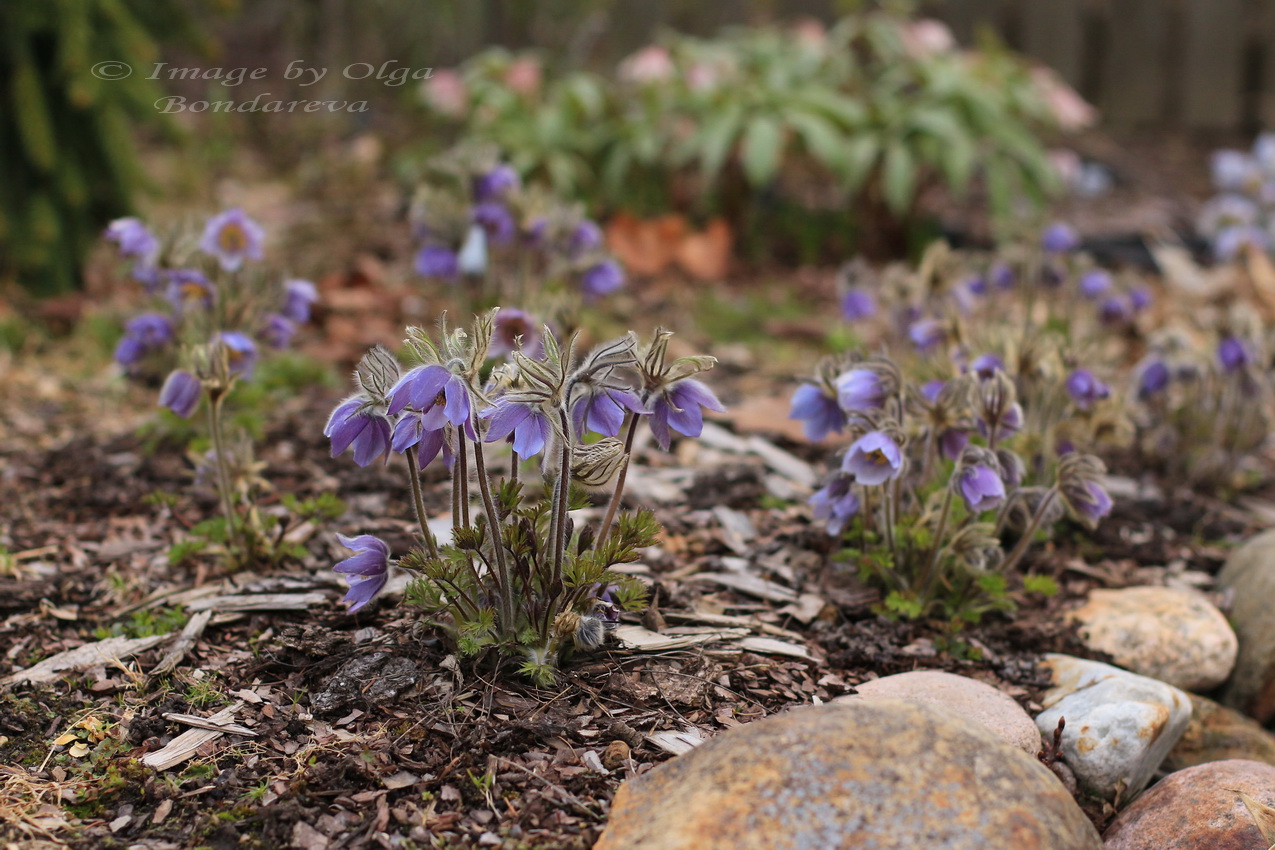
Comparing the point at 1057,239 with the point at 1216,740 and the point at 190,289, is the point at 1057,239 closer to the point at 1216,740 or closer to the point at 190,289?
the point at 1216,740

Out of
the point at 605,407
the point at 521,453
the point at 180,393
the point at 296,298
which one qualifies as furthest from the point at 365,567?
the point at 296,298

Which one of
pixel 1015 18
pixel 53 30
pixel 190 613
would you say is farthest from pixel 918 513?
pixel 1015 18

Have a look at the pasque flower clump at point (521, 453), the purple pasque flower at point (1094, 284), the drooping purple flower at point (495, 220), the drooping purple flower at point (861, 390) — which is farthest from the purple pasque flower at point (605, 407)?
the purple pasque flower at point (1094, 284)

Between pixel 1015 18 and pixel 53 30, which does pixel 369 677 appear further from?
pixel 1015 18

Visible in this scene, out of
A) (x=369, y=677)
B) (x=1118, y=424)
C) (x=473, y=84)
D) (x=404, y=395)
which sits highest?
(x=473, y=84)

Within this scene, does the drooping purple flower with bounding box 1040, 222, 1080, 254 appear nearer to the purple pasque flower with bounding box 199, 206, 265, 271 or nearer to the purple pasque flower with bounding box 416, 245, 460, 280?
the purple pasque flower with bounding box 416, 245, 460, 280

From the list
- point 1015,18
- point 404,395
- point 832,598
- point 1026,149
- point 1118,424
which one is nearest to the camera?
point 404,395
